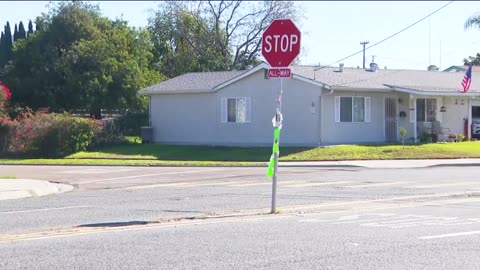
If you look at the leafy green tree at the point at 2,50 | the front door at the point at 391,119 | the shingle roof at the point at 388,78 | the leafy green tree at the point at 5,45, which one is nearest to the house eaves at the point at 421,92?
the shingle roof at the point at 388,78

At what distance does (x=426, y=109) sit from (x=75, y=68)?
23.8 metres

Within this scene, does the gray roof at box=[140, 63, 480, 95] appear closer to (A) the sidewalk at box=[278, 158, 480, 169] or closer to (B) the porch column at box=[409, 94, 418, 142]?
(B) the porch column at box=[409, 94, 418, 142]

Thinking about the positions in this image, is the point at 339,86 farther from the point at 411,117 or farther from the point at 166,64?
the point at 166,64

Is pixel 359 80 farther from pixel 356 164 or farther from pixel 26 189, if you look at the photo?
pixel 26 189

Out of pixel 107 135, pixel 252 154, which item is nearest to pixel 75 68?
pixel 107 135

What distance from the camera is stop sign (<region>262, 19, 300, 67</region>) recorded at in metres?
12.6

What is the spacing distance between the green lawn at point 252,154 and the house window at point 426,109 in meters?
3.38

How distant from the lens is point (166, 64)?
64000mm

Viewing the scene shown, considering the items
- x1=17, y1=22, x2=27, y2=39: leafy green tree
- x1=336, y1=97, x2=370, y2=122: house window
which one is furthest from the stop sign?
x1=17, y1=22, x2=27, y2=39: leafy green tree

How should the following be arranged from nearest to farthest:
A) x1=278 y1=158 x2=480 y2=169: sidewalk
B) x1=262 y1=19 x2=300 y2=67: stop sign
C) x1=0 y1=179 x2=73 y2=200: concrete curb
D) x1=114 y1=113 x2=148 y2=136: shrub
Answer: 1. x1=262 y1=19 x2=300 y2=67: stop sign
2. x1=0 y1=179 x2=73 y2=200: concrete curb
3. x1=278 y1=158 x2=480 y2=169: sidewalk
4. x1=114 y1=113 x2=148 y2=136: shrub

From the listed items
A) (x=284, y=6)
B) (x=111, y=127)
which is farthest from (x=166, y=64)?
(x=111, y=127)

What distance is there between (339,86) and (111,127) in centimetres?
1404

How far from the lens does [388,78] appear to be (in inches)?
1548

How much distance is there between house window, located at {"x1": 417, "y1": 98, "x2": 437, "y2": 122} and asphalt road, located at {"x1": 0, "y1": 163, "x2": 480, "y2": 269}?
729 inches
